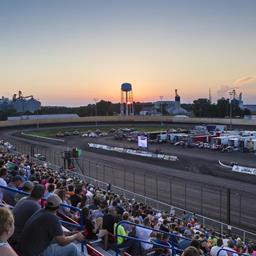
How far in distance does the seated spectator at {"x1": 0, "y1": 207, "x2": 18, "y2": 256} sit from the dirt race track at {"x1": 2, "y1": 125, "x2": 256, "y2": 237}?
18.4 meters

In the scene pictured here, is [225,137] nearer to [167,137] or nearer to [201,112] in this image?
[167,137]

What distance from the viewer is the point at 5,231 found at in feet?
11.7

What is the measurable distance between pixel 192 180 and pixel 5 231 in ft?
118

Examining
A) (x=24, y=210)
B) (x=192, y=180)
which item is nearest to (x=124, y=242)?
(x=24, y=210)

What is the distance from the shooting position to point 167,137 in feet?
265

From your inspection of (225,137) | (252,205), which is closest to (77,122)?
(225,137)

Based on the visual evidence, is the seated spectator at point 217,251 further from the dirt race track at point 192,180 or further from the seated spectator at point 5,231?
the dirt race track at point 192,180

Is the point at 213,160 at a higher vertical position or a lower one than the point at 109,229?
lower

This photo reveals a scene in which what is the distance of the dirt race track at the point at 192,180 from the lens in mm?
27266

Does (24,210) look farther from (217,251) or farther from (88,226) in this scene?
(217,251)

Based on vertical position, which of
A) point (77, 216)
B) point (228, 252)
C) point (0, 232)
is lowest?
point (228, 252)

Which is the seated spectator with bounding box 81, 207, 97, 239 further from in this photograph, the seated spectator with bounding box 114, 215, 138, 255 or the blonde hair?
the blonde hair

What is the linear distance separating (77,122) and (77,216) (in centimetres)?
12803

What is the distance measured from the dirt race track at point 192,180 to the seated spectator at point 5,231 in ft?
60.4
